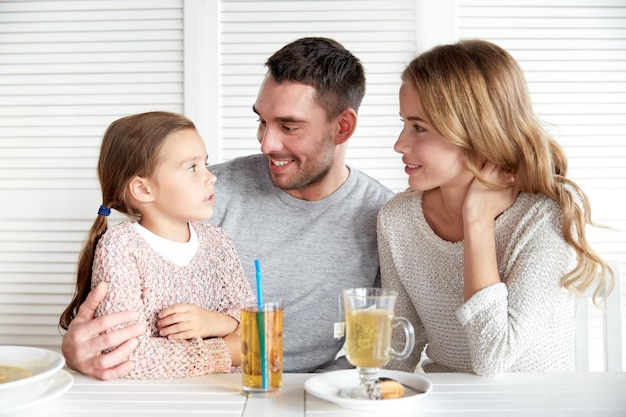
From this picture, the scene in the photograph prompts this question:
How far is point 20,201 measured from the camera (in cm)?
293

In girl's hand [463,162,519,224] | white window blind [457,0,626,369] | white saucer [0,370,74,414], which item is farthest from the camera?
white window blind [457,0,626,369]

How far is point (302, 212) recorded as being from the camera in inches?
84.3

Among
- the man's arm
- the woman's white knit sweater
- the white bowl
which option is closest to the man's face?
the woman's white knit sweater

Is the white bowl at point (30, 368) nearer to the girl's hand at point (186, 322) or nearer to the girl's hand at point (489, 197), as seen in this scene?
the girl's hand at point (186, 322)

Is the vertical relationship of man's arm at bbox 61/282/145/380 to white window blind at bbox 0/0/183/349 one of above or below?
below

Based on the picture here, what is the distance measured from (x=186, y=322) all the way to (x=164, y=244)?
0.23 m

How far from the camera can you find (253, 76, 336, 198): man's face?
83.6 inches

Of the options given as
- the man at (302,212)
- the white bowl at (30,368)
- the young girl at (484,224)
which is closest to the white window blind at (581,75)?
the man at (302,212)

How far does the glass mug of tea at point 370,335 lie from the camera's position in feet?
4.05

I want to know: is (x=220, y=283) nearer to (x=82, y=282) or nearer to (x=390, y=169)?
(x=82, y=282)

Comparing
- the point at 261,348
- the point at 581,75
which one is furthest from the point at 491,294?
the point at 581,75

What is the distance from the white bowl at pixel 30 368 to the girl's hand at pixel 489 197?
917 millimetres

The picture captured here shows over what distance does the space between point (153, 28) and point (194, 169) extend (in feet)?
4.05

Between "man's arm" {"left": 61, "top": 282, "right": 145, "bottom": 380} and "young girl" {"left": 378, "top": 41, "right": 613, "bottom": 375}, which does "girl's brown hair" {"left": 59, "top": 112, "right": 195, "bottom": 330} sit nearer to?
"man's arm" {"left": 61, "top": 282, "right": 145, "bottom": 380}
